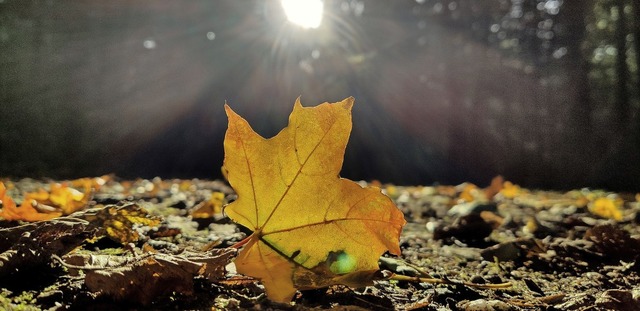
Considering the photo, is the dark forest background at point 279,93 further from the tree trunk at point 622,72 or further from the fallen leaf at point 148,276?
the fallen leaf at point 148,276

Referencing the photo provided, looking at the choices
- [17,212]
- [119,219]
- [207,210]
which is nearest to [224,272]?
[119,219]

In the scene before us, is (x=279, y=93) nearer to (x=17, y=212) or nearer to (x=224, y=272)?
(x=17, y=212)

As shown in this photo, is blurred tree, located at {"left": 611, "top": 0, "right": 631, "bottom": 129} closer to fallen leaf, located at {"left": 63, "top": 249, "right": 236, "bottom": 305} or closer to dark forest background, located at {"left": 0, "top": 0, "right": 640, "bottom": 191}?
dark forest background, located at {"left": 0, "top": 0, "right": 640, "bottom": 191}

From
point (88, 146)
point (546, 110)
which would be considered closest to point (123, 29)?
point (88, 146)

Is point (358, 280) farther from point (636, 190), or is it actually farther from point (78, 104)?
point (78, 104)

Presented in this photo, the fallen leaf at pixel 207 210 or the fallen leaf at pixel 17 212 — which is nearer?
the fallen leaf at pixel 17 212

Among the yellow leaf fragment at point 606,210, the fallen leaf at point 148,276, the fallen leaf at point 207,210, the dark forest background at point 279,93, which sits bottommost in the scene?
the fallen leaf at point 148,276

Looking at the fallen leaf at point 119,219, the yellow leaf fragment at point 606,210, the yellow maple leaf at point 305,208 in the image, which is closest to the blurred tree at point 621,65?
the yellow leaf fragment at point 606,210
